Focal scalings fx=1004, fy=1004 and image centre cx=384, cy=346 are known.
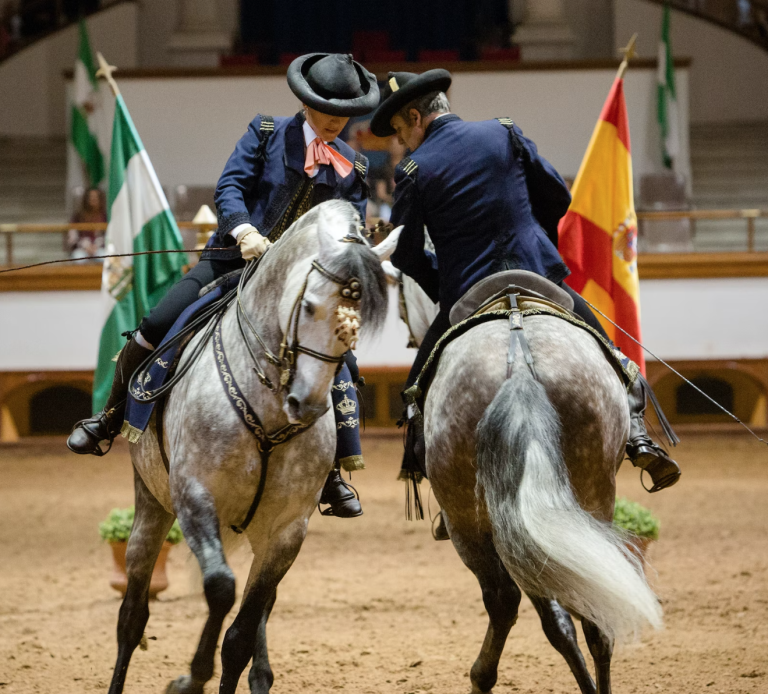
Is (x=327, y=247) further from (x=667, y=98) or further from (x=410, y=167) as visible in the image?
(x=667, y=98)

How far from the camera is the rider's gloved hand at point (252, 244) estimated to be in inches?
146

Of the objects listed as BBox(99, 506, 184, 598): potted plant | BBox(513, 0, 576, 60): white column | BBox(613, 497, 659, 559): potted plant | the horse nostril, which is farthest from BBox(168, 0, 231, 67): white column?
the horse nostril

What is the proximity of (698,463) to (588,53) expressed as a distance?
9.84 m

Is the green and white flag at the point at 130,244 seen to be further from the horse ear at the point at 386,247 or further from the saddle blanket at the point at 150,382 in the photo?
the horse ear at the point at 386,247

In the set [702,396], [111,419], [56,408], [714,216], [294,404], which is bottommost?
[56,408]

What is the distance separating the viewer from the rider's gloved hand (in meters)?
3.71

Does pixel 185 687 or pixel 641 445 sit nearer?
pixel 185 687

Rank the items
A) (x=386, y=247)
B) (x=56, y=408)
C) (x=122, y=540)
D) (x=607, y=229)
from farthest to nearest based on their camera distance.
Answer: (x=56, y=408) < (x=607, y=229) < (x=122, y=540) < (x=386, y=247)

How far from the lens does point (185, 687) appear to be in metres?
3.71

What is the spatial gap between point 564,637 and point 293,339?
4.74ft

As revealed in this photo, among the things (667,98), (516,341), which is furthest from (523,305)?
(667,98)

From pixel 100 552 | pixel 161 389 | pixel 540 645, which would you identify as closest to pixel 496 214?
pixel 161 389

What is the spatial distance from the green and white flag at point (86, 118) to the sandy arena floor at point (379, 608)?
281 inches

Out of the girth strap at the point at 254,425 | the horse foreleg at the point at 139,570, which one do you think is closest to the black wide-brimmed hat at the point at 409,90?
the girth strap at the point at 254,425
